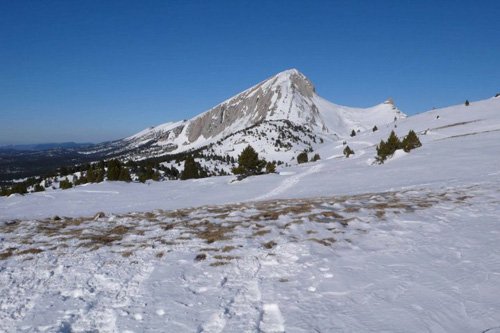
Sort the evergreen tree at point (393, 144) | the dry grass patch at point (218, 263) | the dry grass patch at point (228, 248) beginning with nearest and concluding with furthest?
the dry grass patch at point (218, 263), the dry grass patch at point (228, 248), the evergreen tree at point (393, 144)

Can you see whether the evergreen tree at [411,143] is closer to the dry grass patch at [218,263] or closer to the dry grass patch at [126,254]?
the dry grass patch at [218,263]

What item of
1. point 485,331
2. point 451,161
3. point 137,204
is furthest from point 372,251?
point 451,161

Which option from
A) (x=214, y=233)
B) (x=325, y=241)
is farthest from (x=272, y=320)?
(x=214, y=233)

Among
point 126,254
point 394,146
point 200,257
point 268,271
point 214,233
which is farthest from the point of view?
point 394,146

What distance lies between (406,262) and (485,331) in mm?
3042

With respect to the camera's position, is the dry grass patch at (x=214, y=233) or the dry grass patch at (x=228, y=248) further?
the dry grass patch at (x=214, y=233)

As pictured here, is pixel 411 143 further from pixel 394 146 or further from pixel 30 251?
pixel 30 251

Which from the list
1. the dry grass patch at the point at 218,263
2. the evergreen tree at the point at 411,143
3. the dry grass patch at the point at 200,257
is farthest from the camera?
the evergreen tree at the point at 411,143

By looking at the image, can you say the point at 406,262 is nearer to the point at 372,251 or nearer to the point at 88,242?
the point at 372,251

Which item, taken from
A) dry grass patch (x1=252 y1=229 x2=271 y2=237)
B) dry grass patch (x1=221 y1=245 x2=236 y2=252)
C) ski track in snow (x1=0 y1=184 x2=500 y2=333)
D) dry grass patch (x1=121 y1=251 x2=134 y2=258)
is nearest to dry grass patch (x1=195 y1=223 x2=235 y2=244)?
ski track in snow (x1=0 y1=184 x2=500 y2=333)

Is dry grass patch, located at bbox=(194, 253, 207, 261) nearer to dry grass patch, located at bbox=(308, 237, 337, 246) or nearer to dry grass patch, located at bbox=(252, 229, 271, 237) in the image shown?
dry grass patch, located at bbox=(252, 229, 271, 237)

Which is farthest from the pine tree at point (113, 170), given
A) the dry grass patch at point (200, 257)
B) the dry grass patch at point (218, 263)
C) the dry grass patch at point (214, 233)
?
the dry grass patch at point (218, 263)

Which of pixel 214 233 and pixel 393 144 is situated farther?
pixel 393 144

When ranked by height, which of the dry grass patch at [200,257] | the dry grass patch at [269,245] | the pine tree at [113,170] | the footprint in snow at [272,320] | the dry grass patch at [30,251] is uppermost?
the dry grass patch at [269,245]
